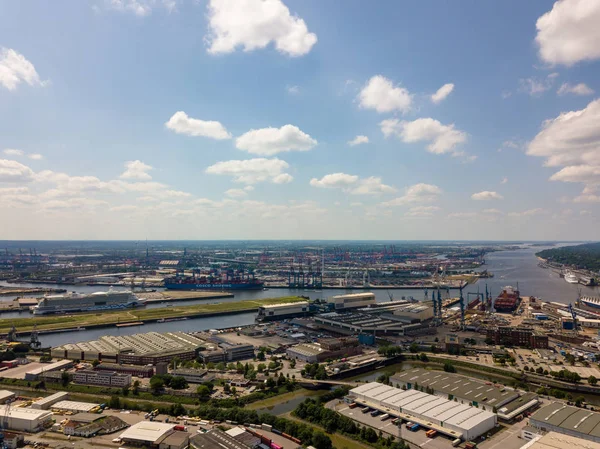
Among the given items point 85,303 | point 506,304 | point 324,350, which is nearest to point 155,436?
point 324,350

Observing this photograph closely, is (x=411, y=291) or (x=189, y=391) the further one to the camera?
(x=411, y=291)

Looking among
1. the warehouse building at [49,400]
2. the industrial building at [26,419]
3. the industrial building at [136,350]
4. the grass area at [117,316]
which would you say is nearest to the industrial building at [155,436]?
the industrial building at [26,419]

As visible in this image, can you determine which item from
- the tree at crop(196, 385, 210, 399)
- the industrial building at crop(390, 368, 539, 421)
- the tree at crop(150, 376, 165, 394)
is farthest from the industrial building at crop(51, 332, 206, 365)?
the industrial building at crop(390, 368, 539, 421)

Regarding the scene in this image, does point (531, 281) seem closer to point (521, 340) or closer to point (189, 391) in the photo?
point (521, 340)

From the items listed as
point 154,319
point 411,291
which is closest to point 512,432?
point 154,319

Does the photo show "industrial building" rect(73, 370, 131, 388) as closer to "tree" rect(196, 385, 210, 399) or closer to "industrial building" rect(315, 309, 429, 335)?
"tree" rect(196, 385, 210, 399)

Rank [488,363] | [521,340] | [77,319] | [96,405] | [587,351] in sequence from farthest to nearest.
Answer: [77,319] → [521,340] → [587,351] → [488,363] → [96,405]
